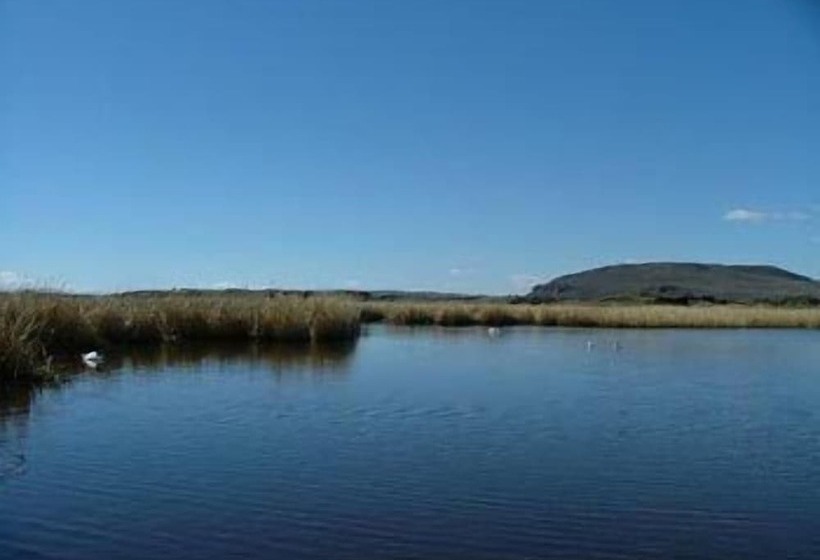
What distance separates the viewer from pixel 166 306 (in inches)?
1094

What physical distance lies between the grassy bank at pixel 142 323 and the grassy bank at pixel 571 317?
50.3ft

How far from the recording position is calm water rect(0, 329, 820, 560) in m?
7.94

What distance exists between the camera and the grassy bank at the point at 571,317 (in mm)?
48906

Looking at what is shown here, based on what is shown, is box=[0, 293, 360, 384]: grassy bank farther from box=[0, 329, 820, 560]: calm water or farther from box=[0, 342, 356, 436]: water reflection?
box=[0, 329, 820, 560]: calm water

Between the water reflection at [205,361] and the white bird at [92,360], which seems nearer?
the water reflection at [205,361]

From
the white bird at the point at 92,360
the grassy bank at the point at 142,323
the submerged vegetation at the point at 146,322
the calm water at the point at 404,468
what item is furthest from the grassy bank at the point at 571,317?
the calm water at the point at 404,468

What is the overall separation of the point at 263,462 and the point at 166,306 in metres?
17.8

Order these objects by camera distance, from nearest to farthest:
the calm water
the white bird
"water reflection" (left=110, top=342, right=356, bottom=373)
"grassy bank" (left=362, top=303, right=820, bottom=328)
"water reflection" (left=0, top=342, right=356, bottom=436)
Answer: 1. the calm water
2. "water reflection" (left=0, top=342, right=356, bottom=436)
3. the white bird
4. "water reflection" (left=110, top=342, right=356, bottom=373)
5. "grassy bank" (left=362, top=303, right=820, bottom=328)

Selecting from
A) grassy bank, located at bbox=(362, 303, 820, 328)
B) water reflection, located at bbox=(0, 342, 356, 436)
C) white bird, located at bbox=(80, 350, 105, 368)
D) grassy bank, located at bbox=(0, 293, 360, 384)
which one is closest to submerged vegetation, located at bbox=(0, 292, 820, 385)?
grassy bank, located at bbox=(0, 293, 360, 384)

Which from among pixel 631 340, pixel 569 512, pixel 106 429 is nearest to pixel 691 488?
pixel 569 512

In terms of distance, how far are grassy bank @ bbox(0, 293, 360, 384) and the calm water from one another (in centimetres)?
119

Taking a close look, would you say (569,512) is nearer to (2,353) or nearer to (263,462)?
(263,462)

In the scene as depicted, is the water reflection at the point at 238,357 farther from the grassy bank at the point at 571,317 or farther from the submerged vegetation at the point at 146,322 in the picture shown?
the grassy bank at the point at 571,317

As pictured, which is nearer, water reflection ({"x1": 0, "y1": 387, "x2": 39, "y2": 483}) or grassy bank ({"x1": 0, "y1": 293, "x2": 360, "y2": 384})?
water reflection ({"x1": 0, "y1": 387, "x2": 39, "y2": 483})
